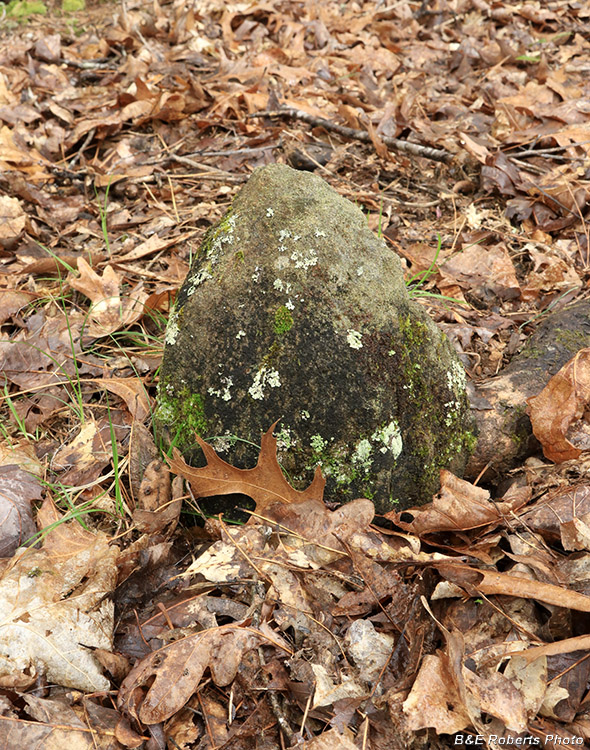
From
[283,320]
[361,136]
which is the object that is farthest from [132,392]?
[361,136]

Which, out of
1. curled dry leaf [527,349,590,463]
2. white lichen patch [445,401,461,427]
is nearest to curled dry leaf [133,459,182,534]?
white lichen patch [445,401,461,427]

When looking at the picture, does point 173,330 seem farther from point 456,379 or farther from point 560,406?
point 560,406

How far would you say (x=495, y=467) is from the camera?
97.1 inches

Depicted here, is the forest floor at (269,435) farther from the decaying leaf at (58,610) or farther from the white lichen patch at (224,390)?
the white lichen patch at (224,390)

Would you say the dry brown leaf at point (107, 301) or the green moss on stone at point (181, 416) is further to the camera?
the dry brown leaf at point (107, 301)

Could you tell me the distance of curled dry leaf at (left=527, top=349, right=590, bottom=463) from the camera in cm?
234

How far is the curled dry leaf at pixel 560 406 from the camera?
92.0 inches

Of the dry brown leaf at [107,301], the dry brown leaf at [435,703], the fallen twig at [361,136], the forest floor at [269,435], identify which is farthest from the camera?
the fallen twig at [361,136]

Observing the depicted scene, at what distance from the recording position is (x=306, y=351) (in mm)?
2047

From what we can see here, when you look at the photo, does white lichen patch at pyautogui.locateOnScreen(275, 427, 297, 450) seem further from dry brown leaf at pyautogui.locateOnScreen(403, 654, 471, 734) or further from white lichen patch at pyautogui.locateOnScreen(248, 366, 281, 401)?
dry brown leaf at pyautogui.locateOnScreen(403, 654, 471, 734)

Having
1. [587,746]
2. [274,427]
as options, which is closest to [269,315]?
[274,427]

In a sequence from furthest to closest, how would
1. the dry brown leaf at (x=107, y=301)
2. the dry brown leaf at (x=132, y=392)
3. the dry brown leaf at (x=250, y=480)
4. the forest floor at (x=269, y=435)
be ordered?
the dry brown leaf at (x=107, y=301) < the dry brown leaf at (x=132, y=392) < the dry brown leaf at (x=250, y=480) < the forest floor at (x=269, y=435)

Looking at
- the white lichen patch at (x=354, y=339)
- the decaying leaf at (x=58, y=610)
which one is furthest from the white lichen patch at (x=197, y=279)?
the decaying leaf at (x=58, y=610)

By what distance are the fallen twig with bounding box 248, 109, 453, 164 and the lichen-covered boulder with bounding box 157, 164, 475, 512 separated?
84.0 inches
